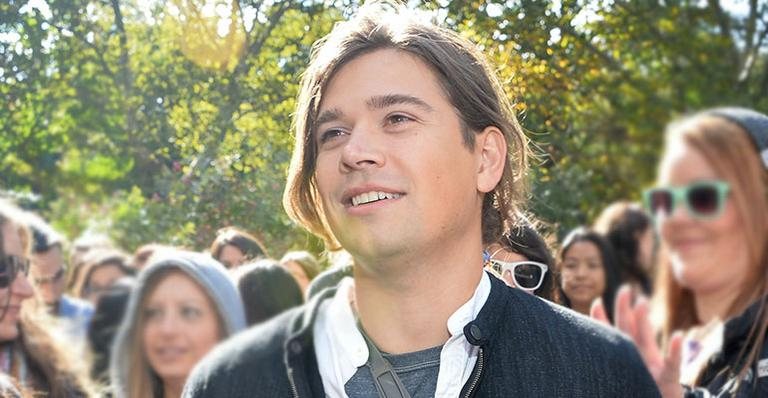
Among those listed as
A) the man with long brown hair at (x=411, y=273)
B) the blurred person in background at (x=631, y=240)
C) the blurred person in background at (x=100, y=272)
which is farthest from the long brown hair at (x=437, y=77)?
the blurred person in background at (x=631, y=240)

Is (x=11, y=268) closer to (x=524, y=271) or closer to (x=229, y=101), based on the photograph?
(x=229, y=101)

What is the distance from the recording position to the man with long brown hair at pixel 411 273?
3.81 ft

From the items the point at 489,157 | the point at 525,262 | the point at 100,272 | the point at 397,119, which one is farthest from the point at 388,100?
the point at 100,272

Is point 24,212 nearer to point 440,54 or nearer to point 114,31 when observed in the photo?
point 114,31

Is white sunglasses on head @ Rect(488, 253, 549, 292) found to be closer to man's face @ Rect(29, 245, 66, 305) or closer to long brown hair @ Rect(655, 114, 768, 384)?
long brown hair @ Rect(655, 114, 768, 384)

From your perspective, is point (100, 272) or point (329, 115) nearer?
point (329, 115)

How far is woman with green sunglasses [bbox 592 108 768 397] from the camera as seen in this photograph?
62.0 inches

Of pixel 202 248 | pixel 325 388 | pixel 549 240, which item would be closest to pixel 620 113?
pixel 549 240

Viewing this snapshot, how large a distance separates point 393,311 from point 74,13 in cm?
94

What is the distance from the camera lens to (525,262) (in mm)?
1701

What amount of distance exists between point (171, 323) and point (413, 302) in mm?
670

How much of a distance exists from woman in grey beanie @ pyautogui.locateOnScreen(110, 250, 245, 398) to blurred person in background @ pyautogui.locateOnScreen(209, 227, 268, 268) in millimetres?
36

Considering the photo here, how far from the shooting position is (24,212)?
1653 millimetres

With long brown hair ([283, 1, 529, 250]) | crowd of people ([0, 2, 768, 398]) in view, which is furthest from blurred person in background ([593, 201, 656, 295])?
long brown hair ([283, 1, 529, 250])
